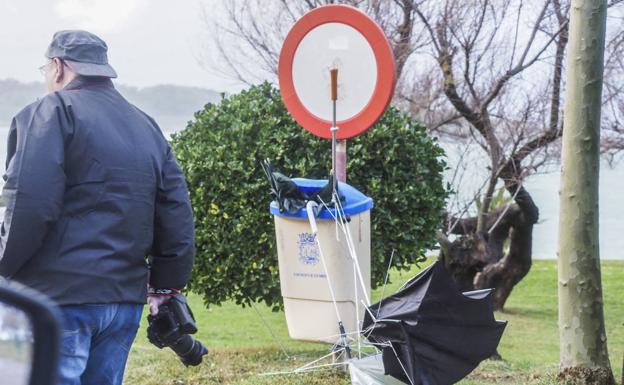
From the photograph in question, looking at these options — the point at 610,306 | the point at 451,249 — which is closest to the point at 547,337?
the point at 451,249

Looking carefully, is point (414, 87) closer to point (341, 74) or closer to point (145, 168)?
point (341, 74)

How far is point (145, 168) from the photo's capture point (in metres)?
3.54

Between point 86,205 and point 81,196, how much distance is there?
39 millimetres

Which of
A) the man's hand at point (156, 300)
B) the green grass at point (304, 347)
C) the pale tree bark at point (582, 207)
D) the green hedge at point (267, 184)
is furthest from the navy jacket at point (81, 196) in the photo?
the pale tree bark at point (582, 207)

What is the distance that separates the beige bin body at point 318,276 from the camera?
214 inches

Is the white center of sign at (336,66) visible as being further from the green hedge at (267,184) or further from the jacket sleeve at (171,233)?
the jacket sleeve at (171,233)

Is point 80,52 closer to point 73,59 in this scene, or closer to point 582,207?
point 73,59

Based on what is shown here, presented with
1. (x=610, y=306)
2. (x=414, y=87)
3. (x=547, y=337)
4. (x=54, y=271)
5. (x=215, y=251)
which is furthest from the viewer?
(x=610, y=306)

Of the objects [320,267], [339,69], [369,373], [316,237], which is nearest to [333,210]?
[316,237]

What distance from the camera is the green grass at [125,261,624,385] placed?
635 centimetres

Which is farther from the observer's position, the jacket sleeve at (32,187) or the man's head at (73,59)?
the man's head at (73,59)

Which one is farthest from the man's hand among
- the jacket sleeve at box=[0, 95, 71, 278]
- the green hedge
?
the green hedge

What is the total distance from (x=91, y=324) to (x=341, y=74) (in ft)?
8.60

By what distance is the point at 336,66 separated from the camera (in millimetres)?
5484
